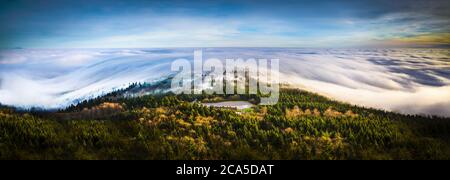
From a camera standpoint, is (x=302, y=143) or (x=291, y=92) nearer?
(x=302, y=143)

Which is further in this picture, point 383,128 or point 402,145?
point 383,128

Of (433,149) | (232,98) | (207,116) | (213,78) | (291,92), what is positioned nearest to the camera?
(433,149)

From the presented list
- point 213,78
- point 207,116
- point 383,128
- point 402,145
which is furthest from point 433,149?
point 213,78

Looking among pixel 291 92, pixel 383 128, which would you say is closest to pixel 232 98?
pixel 291 92

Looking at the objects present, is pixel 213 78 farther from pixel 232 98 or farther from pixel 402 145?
pixel 402 145

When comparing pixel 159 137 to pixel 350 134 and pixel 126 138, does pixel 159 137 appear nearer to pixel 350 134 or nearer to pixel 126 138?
pixel 126 138
